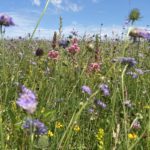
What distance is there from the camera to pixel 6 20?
264 centimetres

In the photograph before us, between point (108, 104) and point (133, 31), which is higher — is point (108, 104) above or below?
below

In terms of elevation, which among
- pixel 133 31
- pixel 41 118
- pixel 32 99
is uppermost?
pixel 133 31

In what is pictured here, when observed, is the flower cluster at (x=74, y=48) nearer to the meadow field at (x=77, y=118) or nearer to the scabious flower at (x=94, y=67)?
the meadow field at (x=77, y=118)

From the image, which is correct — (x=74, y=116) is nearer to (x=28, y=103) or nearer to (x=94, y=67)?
(x=28, y=103)

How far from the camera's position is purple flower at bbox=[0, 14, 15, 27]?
262 cm

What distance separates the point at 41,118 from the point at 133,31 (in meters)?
0.76

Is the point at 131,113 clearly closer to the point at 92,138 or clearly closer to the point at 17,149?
the point at 92,138

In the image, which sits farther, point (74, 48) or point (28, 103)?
point (74, 48)

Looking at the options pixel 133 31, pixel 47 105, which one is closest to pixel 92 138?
pixel 47 105

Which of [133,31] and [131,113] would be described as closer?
[133,31]

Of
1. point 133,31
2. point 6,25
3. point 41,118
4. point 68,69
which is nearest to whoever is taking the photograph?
point 133,31

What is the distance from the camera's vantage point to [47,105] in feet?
10.8

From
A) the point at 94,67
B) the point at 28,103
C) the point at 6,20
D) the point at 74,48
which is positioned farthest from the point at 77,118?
the point at 94,67

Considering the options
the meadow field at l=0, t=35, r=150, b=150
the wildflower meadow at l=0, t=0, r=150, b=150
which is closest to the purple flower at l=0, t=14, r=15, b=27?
the wildflower meadow at l=0, t=0, r=150, b=150
